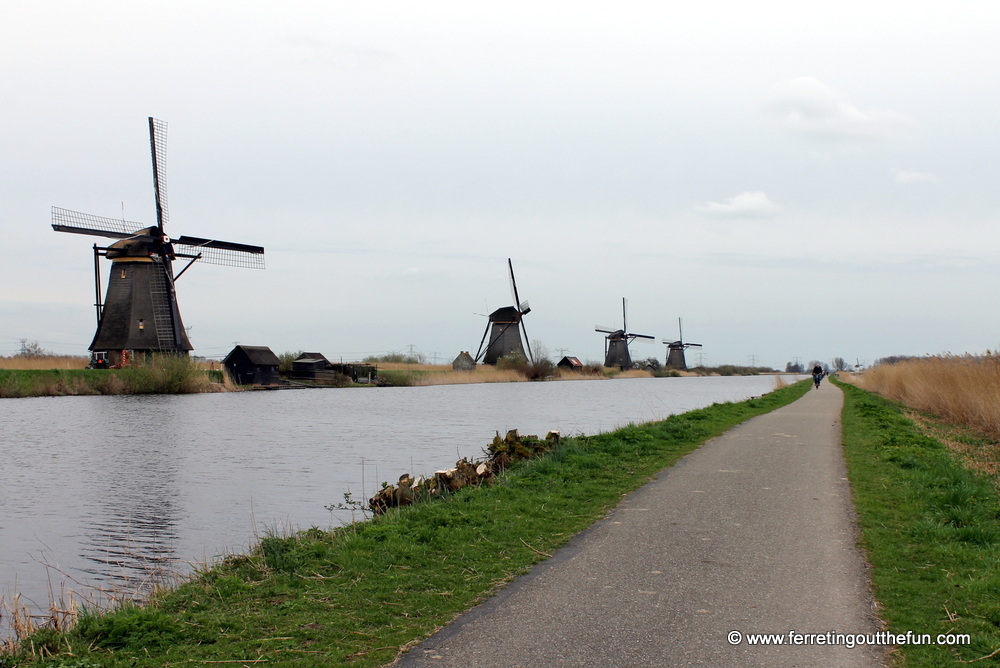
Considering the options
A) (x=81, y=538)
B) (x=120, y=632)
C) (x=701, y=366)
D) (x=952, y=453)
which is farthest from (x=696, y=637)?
(x=701, y=366)

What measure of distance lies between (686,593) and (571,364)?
326 feet

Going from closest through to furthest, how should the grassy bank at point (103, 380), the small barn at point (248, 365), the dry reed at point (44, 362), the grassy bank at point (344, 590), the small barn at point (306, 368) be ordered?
the grassy bank at point (344, 590), the grassy bank at point (103, 380), the dry reed at point (44, 362), the small barn at point (248, 365), the small barn at point (306, 368)

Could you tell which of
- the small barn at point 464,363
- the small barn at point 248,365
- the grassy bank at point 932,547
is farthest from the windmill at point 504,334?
the grassy bank at point 932,547

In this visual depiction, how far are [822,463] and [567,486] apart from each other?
455cm

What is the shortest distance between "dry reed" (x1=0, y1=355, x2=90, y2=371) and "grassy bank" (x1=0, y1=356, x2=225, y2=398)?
176cm

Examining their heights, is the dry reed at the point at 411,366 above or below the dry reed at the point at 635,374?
above

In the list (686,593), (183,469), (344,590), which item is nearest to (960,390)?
(686,593)

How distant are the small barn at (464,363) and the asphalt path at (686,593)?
78.0 metres

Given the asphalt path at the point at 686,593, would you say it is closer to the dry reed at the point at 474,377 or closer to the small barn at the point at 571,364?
the dry reed at the point at 474,377

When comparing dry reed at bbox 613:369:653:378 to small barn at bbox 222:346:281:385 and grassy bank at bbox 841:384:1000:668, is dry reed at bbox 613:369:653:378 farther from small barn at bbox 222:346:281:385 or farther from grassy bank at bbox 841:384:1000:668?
grassy bank at bbox 841:384:1000:668

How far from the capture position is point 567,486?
34.4 feet

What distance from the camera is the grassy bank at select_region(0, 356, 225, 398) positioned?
44219mm

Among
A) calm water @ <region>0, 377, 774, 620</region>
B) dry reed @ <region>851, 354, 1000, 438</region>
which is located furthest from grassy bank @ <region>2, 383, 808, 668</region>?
dry reed @ <region>851, 354, 1000, 438</region>

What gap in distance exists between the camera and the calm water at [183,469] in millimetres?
10227
